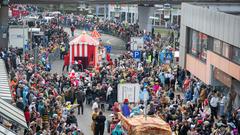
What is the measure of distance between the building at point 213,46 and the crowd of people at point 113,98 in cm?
58

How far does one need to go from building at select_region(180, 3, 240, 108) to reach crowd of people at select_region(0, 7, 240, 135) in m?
0.58

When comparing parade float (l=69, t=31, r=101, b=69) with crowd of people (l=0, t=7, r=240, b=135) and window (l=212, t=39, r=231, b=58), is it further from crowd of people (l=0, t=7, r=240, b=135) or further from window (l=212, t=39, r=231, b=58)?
window (l=212, t=39, r=231, b=58)

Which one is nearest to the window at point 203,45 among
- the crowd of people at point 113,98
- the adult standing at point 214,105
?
the crowd of people at point 113,98

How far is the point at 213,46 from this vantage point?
30859mm

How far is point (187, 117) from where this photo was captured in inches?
946

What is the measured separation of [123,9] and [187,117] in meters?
57.1

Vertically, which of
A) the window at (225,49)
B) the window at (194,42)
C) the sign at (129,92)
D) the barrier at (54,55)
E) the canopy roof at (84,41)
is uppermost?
the window at (225,49)

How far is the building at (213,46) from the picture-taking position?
27.5 metres

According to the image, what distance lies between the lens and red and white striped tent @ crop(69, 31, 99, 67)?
39.0m


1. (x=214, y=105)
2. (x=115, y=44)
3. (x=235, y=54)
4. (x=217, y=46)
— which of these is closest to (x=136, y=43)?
(x=115, y=44)

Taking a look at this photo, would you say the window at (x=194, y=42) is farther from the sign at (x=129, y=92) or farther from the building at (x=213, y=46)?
the sign at (x=129, y=92)

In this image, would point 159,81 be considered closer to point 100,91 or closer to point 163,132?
point 100,91

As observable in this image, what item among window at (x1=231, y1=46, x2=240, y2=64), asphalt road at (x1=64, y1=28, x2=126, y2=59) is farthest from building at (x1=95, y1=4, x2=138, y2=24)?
window at (x1=231, y1=46, x2=240, y2=64)

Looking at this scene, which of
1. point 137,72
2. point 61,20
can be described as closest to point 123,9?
point 61,20
